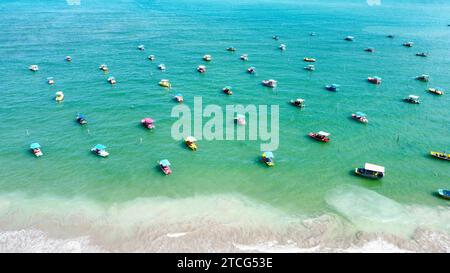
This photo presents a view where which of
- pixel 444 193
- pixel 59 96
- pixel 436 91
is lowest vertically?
pixel 444 193

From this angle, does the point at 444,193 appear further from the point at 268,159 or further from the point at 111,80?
the point at 111,80

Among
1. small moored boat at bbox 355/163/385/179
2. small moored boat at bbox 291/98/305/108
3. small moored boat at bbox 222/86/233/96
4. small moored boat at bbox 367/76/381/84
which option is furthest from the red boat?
small moored boat at bbox 367/76/381/84

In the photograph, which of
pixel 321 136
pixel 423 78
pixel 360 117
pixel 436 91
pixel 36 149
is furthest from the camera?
pixel 423 78

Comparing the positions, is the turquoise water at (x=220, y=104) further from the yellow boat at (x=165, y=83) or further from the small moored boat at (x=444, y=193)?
the yellow boat at (x=165, y=83)

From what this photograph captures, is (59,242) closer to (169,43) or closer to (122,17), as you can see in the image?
(169,43)

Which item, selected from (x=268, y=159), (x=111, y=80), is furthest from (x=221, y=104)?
(x=111, y=80)

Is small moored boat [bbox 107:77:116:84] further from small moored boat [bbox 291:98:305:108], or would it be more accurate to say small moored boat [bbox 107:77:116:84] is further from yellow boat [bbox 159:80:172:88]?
small moored boat [bbox 291:98:305:108]

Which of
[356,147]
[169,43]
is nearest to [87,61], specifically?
[169,43]
